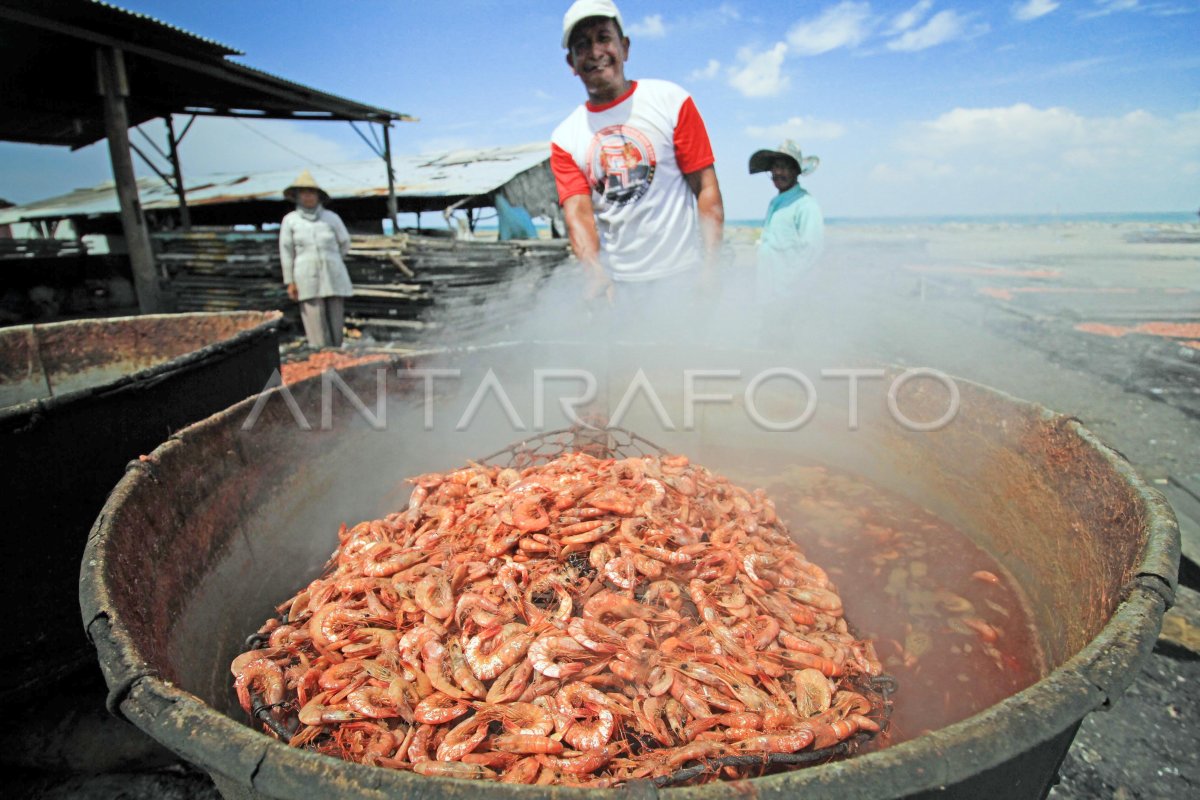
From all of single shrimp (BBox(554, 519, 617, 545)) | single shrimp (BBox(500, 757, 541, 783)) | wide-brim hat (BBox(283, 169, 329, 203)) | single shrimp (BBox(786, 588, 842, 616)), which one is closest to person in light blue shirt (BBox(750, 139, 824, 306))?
single shrimp (BBox(786, 588, 842, 616))

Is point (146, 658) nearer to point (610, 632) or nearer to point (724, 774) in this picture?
point (610, 632)

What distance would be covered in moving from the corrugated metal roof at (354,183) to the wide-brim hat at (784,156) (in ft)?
33.6

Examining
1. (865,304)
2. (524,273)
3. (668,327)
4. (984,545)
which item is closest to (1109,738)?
(984,545)

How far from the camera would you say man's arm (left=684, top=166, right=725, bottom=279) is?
469 centimetres

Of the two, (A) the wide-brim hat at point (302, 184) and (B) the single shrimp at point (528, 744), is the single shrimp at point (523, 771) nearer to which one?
(B) the single shrimp at point (528, 744)

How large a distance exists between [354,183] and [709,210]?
16969 millimetres

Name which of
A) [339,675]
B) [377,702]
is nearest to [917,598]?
[377,702]

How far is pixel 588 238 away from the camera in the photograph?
4.78m

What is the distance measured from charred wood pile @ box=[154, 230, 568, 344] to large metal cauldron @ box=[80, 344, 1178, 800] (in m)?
7.91

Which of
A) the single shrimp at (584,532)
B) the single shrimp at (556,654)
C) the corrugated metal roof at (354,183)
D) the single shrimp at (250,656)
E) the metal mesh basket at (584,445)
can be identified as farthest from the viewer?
the corrugated metal roof at (354,183)

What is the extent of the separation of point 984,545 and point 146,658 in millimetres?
3604

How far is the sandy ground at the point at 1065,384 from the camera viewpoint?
2.71 meters

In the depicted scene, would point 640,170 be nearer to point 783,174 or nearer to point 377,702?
point 783,174

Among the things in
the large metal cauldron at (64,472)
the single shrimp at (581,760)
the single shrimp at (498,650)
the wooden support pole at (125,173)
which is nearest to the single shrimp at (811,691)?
the single shrimp at (581,760)
